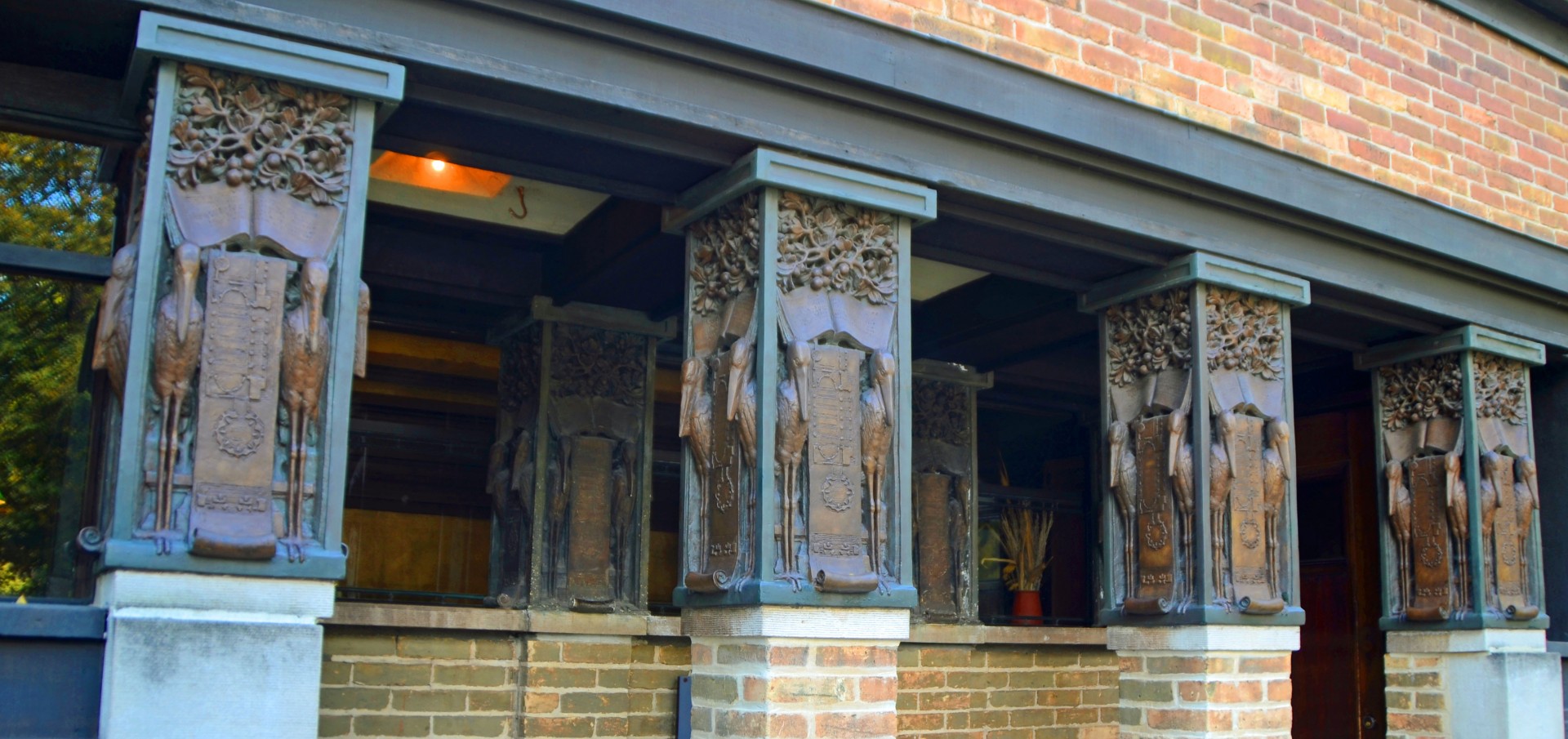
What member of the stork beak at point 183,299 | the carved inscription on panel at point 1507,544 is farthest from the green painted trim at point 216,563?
the carved inscription on panel at point 1507,544

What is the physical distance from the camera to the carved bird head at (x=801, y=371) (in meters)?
5.06

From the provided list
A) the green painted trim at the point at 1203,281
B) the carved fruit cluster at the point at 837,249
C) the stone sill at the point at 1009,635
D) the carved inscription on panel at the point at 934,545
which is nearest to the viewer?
the carved fruit cluster at the point at 837,249

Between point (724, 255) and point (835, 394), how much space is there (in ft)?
2.19

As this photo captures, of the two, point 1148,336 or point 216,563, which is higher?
→ point 1148,336

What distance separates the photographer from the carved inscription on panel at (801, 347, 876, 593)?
5.04m

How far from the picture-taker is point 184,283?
4043 millimetres

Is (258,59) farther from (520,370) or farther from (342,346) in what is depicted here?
(520,370)

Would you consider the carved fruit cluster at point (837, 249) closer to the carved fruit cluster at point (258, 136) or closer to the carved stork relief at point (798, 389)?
the carved stork relief at point (798, 389)

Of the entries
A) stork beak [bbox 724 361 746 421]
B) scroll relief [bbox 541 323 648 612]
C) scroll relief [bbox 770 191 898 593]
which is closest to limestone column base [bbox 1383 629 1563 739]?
scroll relief [bbox 770 191 898 593]

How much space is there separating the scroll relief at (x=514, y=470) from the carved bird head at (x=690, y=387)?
2152 millimetres

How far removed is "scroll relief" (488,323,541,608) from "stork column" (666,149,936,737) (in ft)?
6.77

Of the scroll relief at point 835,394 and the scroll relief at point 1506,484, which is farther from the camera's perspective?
the scroll relief at point 1506,484

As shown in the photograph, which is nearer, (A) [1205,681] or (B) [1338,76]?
(A) [1205,681]

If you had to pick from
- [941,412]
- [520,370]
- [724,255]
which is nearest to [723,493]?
[724,255]
